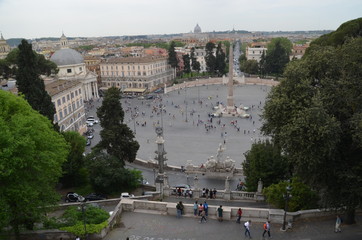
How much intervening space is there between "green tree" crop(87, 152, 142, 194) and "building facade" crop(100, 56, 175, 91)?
55.6 m

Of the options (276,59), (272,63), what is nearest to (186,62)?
(272,63)

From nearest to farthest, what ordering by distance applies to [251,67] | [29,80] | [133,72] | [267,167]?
[267,167] < [29,80] < [133,72] < [251,67]

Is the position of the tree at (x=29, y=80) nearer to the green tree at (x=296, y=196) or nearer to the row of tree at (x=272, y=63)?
Answer: the green tree at (x=296, y=196)

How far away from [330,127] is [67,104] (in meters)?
35.1

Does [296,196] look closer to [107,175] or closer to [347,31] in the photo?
[107,175]

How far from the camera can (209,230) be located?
15.7 metres

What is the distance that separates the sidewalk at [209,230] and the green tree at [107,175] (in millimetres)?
7132

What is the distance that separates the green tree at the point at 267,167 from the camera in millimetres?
21266

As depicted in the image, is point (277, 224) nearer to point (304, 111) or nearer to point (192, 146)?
point (304, 111)

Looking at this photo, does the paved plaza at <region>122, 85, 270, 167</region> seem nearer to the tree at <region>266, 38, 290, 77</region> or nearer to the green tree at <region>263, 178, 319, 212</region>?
the tree at <region>266, 38, 290, 77</region>

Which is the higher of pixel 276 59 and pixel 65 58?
pixel 65 58

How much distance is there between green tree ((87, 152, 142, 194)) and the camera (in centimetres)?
2364

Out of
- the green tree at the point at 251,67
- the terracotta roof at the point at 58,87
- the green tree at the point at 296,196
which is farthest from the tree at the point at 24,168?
the green tree at the point at 251,67

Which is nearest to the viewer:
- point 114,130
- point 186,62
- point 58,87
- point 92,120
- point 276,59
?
point 114,130
